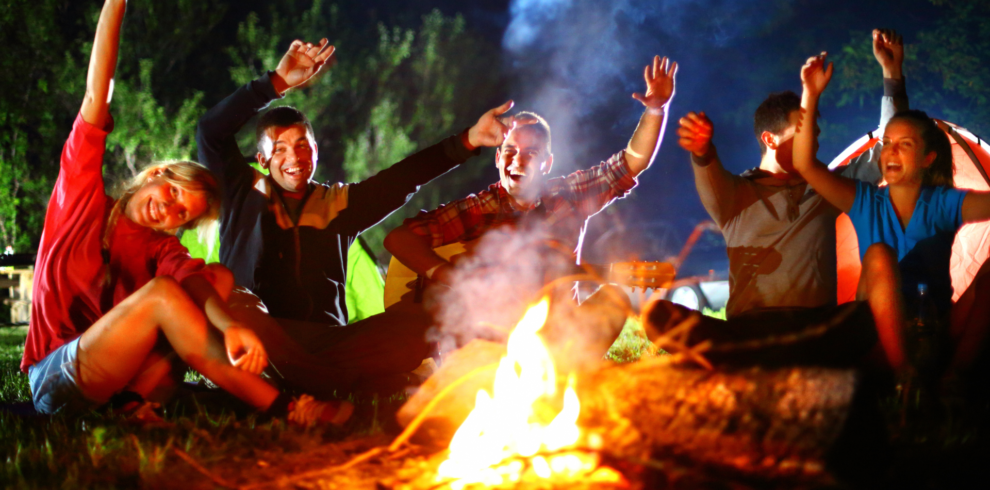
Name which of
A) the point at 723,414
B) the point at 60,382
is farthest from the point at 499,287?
the point at 60,382

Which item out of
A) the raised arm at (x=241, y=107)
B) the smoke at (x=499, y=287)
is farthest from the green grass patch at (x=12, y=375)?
the smoke at (x=499, y=287)

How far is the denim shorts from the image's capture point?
2.73 meters

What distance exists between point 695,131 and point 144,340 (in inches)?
109

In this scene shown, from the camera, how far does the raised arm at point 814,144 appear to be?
3.38m

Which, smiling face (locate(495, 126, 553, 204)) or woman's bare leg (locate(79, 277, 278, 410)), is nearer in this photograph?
woman's bare leg (locate(79, 277, 278, 410))

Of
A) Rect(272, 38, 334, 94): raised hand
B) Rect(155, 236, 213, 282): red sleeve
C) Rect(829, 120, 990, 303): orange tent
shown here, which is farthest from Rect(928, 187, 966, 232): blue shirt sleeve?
Rect(155, 236, 213, 282): red sleeve

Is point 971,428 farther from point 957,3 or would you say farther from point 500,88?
point 500,88

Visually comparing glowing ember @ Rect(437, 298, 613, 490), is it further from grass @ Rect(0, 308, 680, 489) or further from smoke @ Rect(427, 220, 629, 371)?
smoke @ Rect(427, 220, 629, 371)

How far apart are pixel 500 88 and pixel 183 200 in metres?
17.8

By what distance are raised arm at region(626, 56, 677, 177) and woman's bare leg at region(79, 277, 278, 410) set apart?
8.21ft

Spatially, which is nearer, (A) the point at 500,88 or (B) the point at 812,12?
(B) the point at 812,12

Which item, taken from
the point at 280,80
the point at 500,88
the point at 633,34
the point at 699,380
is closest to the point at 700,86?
the point at 500,88

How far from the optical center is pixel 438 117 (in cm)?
1870

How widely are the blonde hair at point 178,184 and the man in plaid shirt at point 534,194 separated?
3.32 feet
